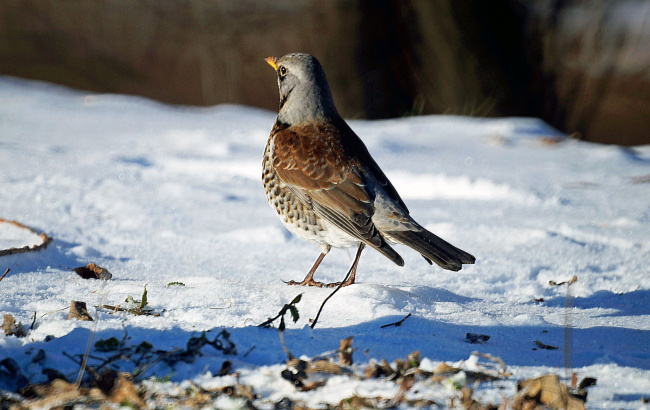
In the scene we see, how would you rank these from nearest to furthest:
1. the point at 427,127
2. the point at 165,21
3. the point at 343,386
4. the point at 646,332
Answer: the point at 343,386
the point at 646,332
the point at 427,127
the point at 165,21

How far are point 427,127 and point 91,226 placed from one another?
3624 mm

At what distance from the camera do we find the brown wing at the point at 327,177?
9.29ft

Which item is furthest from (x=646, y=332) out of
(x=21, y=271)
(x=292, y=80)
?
(x=21, y=271)

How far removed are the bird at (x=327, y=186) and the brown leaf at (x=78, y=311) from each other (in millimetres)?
1082

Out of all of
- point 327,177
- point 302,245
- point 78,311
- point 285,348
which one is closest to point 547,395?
point 285,348

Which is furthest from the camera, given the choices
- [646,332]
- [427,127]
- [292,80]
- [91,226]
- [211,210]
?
Result: [427,127]

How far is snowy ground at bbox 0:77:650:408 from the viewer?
75.8 inches

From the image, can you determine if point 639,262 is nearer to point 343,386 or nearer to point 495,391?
point 495,391

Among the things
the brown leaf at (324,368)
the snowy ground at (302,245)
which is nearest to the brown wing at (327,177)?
the snowy ground at (302,245)

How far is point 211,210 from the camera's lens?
172 inches

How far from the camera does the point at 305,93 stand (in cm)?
323

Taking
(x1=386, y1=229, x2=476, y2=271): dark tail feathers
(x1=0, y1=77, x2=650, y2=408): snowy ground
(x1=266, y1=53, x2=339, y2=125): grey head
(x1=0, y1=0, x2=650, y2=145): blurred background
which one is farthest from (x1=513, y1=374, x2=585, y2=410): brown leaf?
(x1=0, y1=0, x2=650, y2=145): blurred background

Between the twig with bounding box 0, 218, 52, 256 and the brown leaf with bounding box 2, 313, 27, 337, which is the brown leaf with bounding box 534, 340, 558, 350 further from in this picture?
the twig with bounding box 0, 218, 52, 256

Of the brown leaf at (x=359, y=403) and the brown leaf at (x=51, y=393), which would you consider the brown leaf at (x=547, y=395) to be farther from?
the brown leaf at (x=51, y=393)
